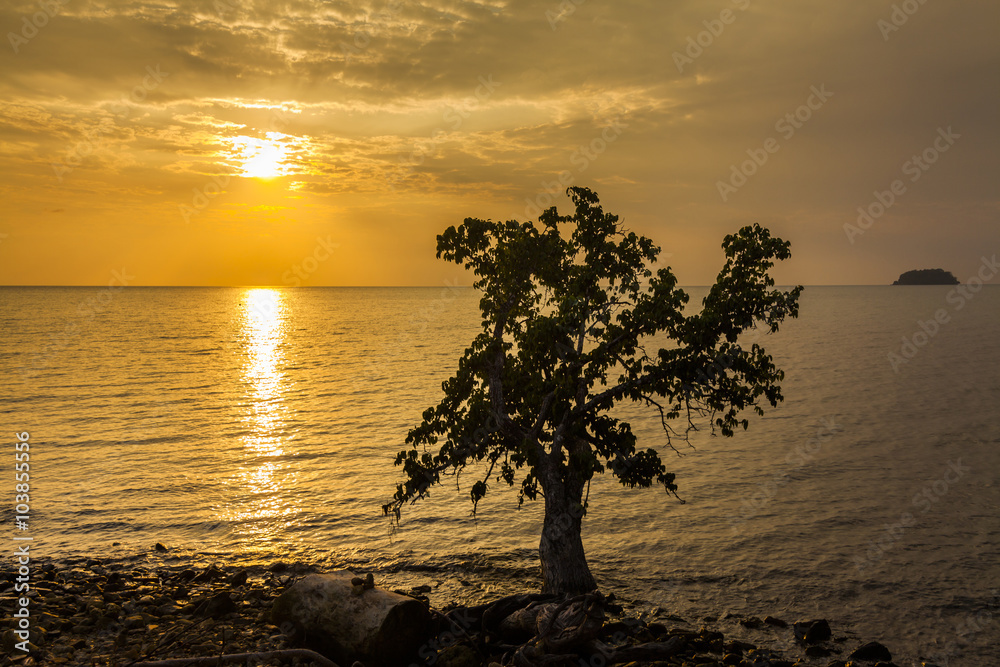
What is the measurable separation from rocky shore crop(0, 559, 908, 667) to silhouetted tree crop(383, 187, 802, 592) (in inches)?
120

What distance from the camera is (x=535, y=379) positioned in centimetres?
1733

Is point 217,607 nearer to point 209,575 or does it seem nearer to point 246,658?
point 209,575

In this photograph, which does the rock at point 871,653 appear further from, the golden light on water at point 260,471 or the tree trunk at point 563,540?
the golden light on water at point 260,471

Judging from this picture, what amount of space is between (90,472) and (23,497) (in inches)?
175

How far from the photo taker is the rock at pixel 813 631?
1541 centimetres

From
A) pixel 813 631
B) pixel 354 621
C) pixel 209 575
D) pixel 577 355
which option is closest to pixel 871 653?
pixel 813 631

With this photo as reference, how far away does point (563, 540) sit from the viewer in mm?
16688

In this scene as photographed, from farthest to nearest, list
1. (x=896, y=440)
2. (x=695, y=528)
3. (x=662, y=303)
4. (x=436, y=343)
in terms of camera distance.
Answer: (x=436, y=343), (x=896, y=440), (x=695, y=528), (x=662, y=303)

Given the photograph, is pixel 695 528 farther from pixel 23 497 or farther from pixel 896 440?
pixel 23 497

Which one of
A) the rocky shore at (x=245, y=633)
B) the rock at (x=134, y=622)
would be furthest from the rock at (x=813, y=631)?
the rock at (x=134, y=622)

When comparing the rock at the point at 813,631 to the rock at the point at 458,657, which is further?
the rock at the point at 813,631

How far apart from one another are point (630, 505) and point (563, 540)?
10521 mm

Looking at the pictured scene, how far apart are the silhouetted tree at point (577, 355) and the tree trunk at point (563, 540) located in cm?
3

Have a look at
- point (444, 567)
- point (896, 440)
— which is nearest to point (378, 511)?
point (444, 567)
